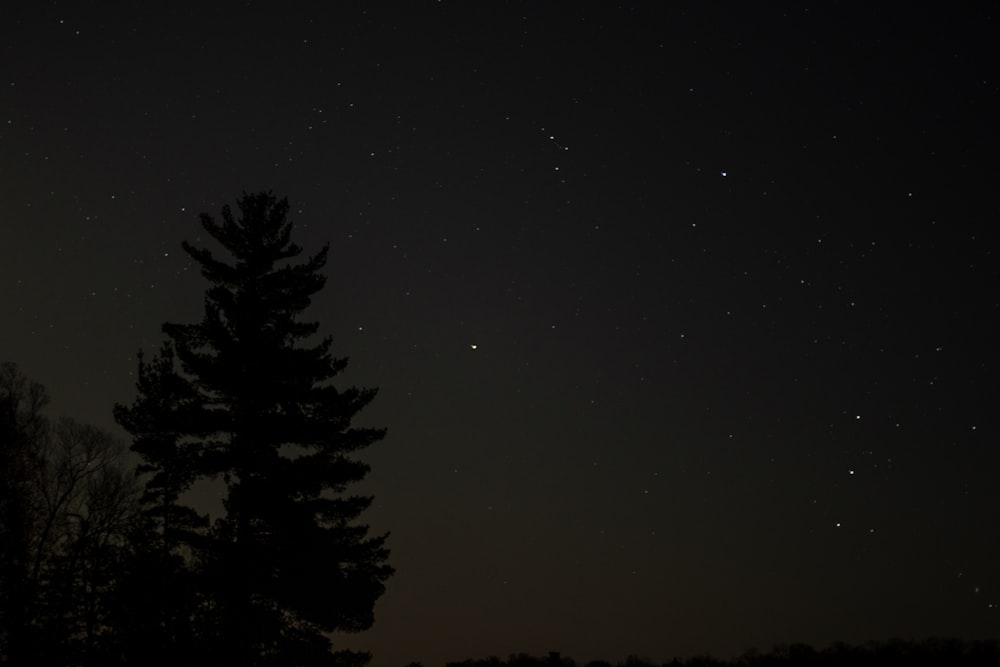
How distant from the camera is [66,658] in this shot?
2359cm

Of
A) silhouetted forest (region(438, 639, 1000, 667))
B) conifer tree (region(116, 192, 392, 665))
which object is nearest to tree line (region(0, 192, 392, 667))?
conifer tree (region(116, 192, 392, 665))

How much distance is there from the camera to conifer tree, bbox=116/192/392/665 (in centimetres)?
2275

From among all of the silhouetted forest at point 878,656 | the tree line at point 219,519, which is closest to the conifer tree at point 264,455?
the tree line at point 219,519

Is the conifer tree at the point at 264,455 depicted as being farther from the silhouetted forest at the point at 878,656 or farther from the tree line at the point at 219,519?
the silhouetted forest at the point at 878,656

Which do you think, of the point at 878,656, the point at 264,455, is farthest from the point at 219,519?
the point at 878,656

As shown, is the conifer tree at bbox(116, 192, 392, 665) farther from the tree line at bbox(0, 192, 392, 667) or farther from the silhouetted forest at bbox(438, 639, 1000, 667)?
the silhouetted forest at bbox(438, 639, 1000, 667)

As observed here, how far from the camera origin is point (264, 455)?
2319 cm

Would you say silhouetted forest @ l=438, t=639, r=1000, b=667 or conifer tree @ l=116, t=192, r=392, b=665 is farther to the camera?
conifer tree @ l=116, t=192, r=392, b=665

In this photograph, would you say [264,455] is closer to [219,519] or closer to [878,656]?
[219,519]

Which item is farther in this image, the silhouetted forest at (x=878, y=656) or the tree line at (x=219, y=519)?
the tree line at (x=219, y=519)

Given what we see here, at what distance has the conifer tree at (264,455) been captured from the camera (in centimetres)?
2275

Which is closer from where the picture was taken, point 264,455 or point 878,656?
point 878,656

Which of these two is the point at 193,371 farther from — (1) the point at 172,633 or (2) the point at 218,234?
(1) the point at 172,633

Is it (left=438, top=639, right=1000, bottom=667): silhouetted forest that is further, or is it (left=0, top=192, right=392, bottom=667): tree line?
(left=0, top=192, right=392, bottom=667): tree line
